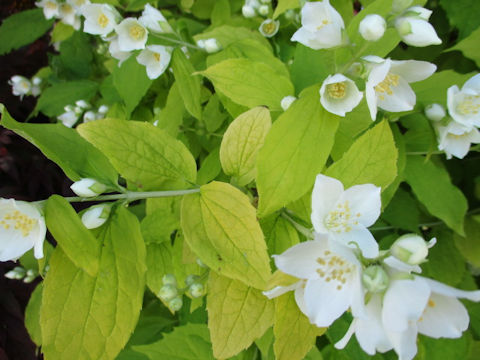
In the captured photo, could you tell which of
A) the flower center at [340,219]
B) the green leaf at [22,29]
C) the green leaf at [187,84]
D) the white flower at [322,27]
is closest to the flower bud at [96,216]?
the green leaf at [187,84]

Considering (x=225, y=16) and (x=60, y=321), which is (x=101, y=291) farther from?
(x=225, y=16)

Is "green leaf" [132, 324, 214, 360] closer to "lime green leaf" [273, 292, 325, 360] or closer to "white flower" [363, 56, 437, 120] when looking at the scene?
"lime green leaf" [273, 292, 325, 360]

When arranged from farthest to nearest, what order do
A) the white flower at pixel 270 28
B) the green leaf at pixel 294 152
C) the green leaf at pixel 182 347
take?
the white flower at pixel 270 28 → the green leaf at pixel 182 347 → the green leaf at pixel 294 152

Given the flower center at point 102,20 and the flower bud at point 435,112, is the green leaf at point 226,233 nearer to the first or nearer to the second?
the flower bud at point 435,112

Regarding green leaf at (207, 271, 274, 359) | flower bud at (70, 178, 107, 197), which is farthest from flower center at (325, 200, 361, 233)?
flower bud at (70, 178, 107, 197)

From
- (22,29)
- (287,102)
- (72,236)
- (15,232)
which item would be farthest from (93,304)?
(22,29)

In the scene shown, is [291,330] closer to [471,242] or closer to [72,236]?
[72,236]
